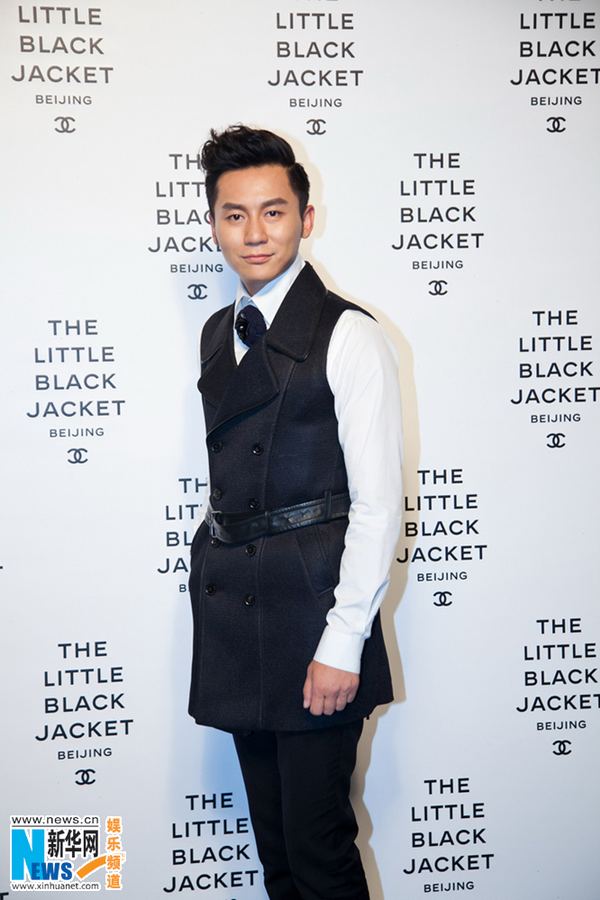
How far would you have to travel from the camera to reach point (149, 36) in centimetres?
189

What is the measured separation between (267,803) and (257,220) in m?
1.07

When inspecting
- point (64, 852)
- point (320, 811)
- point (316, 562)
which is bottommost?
point (64, 852)

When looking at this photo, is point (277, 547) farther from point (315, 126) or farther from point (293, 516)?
point (315, 126)

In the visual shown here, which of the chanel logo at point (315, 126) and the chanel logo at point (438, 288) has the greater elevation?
the chanel logo at point (315, 126)

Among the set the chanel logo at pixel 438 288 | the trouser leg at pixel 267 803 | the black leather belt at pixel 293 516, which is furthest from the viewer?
the chanel logo at pixel 438 288

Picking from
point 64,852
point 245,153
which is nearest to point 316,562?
point 245,153

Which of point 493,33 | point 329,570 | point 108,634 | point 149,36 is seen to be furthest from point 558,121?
point 108,634

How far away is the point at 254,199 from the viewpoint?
1.50m

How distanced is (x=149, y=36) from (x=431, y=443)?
109cm

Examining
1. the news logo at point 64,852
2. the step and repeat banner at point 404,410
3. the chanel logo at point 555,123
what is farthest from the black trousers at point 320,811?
the chanel logo at point 555,123

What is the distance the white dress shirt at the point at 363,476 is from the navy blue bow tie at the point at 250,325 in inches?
6.0

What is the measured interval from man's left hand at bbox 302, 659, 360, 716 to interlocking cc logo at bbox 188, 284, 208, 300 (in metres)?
0.91

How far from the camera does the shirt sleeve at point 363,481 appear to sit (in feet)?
4.53

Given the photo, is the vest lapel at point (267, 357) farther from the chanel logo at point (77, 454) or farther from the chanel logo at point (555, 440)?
the chanel logo at point (555, 440)
